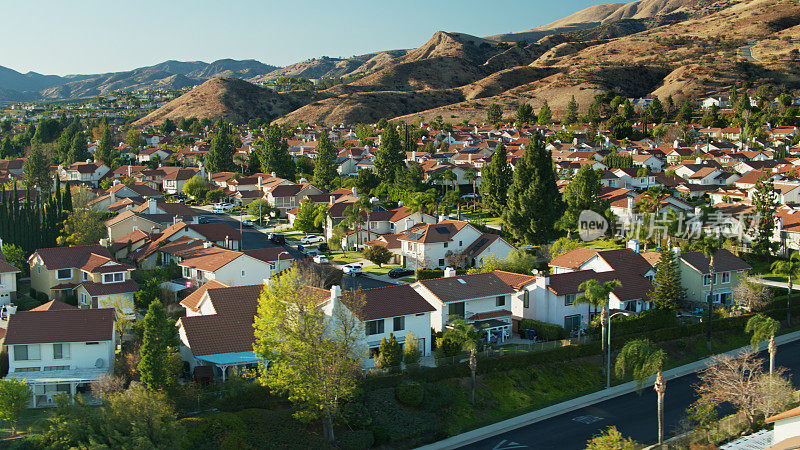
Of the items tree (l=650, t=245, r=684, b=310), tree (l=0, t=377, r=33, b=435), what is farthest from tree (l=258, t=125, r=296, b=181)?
tree (l=0, t=377, r=33, b=435)

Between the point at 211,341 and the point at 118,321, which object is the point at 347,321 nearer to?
the point at 211,341

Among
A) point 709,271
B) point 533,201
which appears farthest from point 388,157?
point 709,271

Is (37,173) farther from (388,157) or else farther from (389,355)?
(389,355)

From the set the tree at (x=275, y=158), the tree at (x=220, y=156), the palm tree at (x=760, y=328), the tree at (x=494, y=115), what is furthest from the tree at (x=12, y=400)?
the tree at (x=494, y=115)

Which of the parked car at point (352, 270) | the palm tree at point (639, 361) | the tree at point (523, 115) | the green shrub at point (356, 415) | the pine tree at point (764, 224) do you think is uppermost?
the tree at point (523, 115)

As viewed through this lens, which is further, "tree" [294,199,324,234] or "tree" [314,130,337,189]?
"tree" [314,130,337,189]

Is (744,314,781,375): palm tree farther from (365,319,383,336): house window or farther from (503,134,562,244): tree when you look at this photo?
(503,134,562,244): tree

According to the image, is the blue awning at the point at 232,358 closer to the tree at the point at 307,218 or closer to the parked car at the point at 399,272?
the parked car at the point at 399,272
